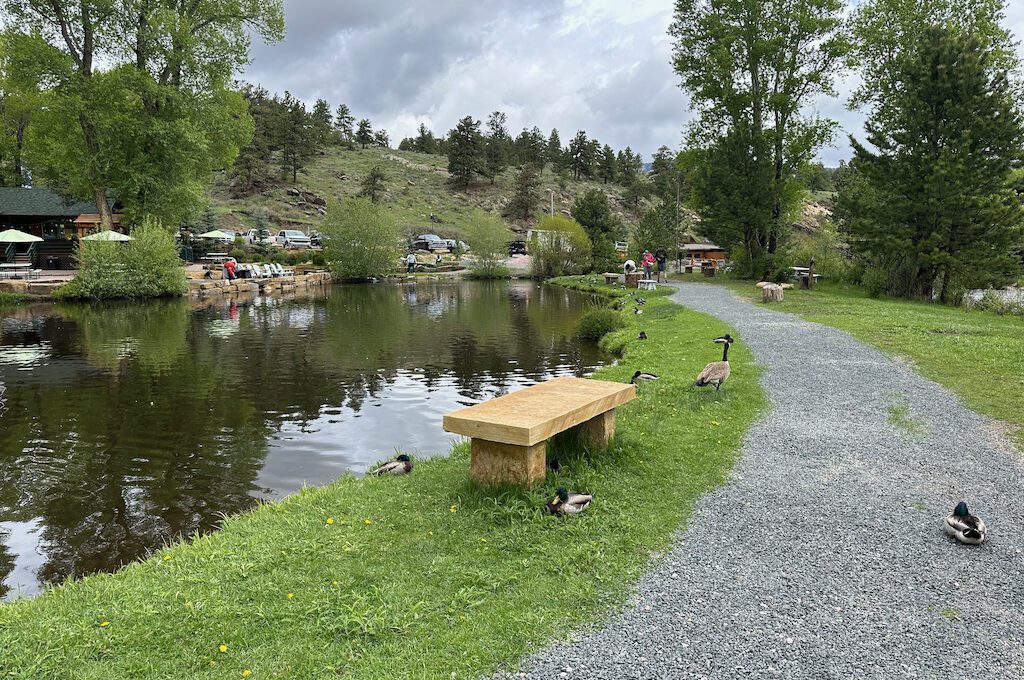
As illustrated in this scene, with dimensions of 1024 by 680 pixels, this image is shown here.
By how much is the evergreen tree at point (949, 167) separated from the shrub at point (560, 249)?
30.5 m

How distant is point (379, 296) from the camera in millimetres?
38250

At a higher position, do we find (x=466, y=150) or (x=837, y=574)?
(x=466, y=150)

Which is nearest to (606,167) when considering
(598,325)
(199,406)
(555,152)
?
(555,152)

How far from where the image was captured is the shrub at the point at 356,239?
165 feet

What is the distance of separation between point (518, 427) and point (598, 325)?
54.5 ft

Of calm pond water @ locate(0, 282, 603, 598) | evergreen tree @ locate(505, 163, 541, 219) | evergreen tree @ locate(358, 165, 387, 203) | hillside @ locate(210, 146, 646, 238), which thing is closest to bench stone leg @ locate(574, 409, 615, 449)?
calm pond water @ locate(0, 282, 603, 598)

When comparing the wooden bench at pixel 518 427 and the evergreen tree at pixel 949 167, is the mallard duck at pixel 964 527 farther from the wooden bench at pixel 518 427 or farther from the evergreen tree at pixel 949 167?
the evergreen tree at pixel 949 167

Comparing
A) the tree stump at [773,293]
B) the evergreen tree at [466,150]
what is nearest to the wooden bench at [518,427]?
the tree stump at [773,293]

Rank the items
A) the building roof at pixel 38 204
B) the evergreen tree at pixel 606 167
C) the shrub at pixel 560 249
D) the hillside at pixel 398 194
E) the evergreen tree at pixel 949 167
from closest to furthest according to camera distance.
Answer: the evergreen tree at pixel 949 167 → the building roof at pixel 38 204 → the shrub at pixel 560 249 → the hillside at pixel 398 194 → the evergreen tree at pixel 606 167

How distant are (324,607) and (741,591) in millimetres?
2768

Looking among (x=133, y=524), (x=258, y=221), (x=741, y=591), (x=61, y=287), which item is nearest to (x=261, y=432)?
(x=133, y=524)

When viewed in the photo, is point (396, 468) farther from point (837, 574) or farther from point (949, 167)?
point (949, 167)

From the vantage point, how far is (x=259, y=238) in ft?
Answer: 190

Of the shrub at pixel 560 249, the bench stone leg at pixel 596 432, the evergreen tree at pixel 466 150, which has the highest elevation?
the evergreen tree at pixel 466 150
